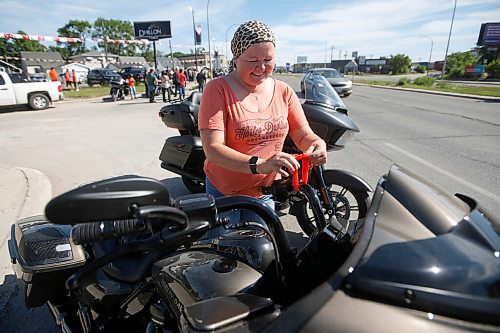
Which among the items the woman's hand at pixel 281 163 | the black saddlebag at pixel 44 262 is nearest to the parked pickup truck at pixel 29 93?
Result: the black saddlebag at pixel 44 262

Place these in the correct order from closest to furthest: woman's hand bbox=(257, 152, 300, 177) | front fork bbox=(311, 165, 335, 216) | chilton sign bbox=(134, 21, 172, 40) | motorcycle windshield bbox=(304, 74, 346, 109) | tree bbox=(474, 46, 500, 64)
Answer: woman's hand bbox=(257, 152, 300, 177)
front fork bbox=(311, 165, 335, 216)
motorcycle windshield bbox=(304, 74, 346, 109)
chilton sign bbox=(134, 21, 172, 40)
tree bbox=(474, 46, 500, 64)

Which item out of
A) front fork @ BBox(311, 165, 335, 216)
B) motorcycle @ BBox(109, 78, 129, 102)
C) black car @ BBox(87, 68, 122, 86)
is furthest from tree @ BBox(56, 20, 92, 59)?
front fork @ BBox(311, 165, 335, 216)

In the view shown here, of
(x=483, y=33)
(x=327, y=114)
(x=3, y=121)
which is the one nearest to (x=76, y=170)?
(x=327, y=114)

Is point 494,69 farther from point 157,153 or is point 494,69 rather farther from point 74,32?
point 74,32

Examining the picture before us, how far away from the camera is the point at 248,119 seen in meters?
1.89

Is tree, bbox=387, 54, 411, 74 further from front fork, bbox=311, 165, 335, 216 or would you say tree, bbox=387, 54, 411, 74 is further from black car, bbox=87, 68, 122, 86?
front fork, bbox=311, 165, 335, 216

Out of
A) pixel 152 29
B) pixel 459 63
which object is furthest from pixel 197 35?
pixel 459 63

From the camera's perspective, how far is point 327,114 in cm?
317

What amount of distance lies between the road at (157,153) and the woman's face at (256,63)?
2.04 meters

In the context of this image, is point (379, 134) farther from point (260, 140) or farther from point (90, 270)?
point (90, 270)

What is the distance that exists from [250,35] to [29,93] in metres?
17.1

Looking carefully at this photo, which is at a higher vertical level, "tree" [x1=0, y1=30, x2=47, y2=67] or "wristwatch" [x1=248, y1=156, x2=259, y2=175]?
"tree" [x1=0, y1=30, x2=47, y2=67]

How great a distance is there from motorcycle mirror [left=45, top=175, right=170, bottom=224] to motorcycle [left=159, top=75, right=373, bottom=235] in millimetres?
1265

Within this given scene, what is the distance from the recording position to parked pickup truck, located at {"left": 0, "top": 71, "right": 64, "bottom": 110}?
14.2 meters
